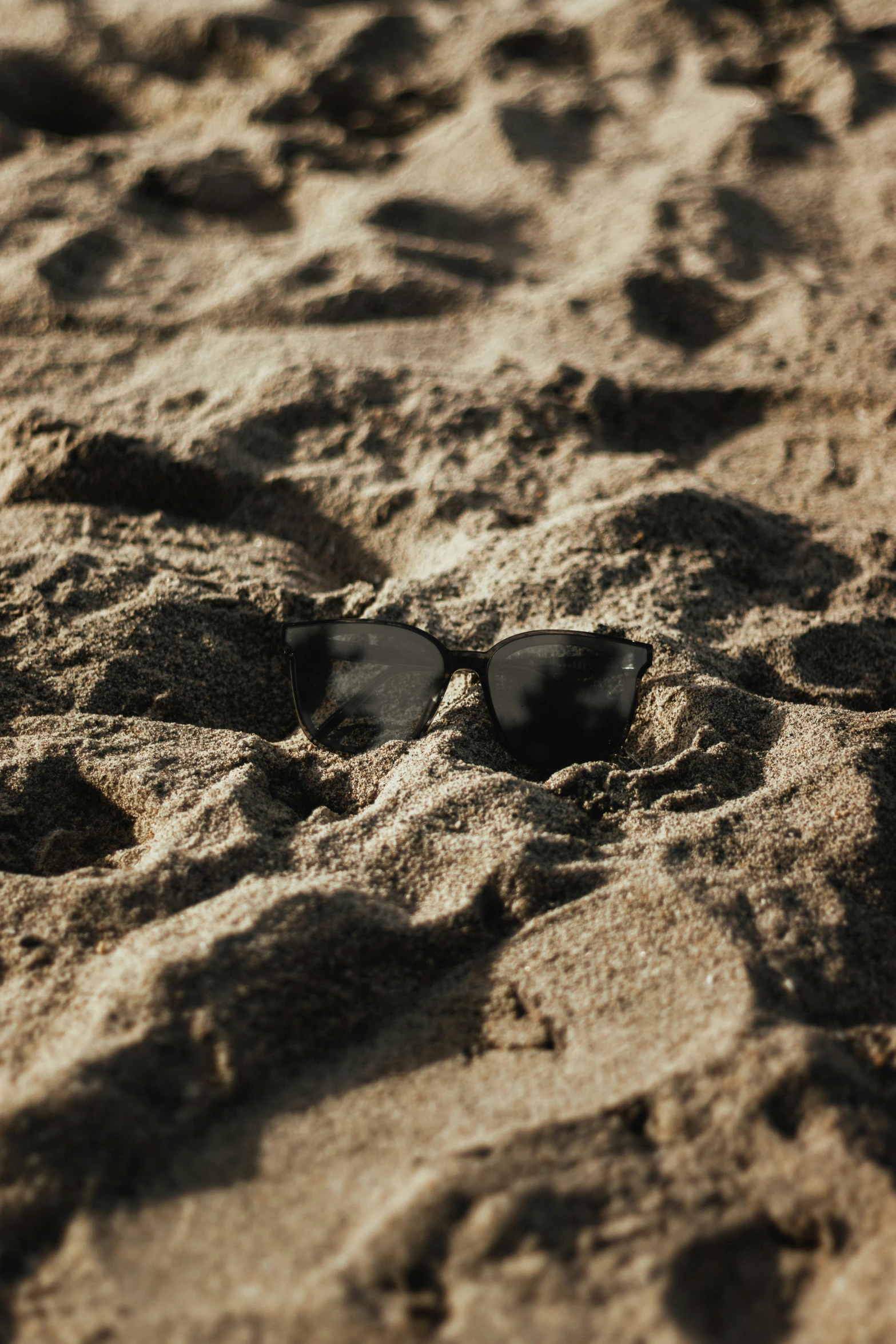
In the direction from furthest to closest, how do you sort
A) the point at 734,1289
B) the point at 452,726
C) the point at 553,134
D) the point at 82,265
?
1. the point at 553,134
2. the point at 82,265
3. the point at 452,726
4. the point at 734,1289

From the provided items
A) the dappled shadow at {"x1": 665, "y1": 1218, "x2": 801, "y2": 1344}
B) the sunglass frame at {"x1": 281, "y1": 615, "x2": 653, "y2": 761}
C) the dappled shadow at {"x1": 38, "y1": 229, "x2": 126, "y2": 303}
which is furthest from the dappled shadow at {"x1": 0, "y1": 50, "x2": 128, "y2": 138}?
the dappled shadow at {"x1": 665, "y1": 1218, "x2": 801, "y2": 1344}

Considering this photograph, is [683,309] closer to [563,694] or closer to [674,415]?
[674,415]

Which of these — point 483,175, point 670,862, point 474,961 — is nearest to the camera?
point 474,961

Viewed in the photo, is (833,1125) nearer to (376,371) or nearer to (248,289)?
(376,371)

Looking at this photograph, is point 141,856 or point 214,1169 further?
point 141,856

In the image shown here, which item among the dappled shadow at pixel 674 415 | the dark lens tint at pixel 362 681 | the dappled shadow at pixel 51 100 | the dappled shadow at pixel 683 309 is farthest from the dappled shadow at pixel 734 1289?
the dappled shadow at pixel 51 100

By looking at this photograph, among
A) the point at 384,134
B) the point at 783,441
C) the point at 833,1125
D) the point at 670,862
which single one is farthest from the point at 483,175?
the point at 833,1125

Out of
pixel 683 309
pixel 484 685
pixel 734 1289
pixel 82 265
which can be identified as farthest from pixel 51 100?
pixel 734 1289

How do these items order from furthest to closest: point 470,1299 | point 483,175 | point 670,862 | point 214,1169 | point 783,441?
point 483,175 → point 783,441 → point 670,862 → point 214,1169 → point 470,1299
